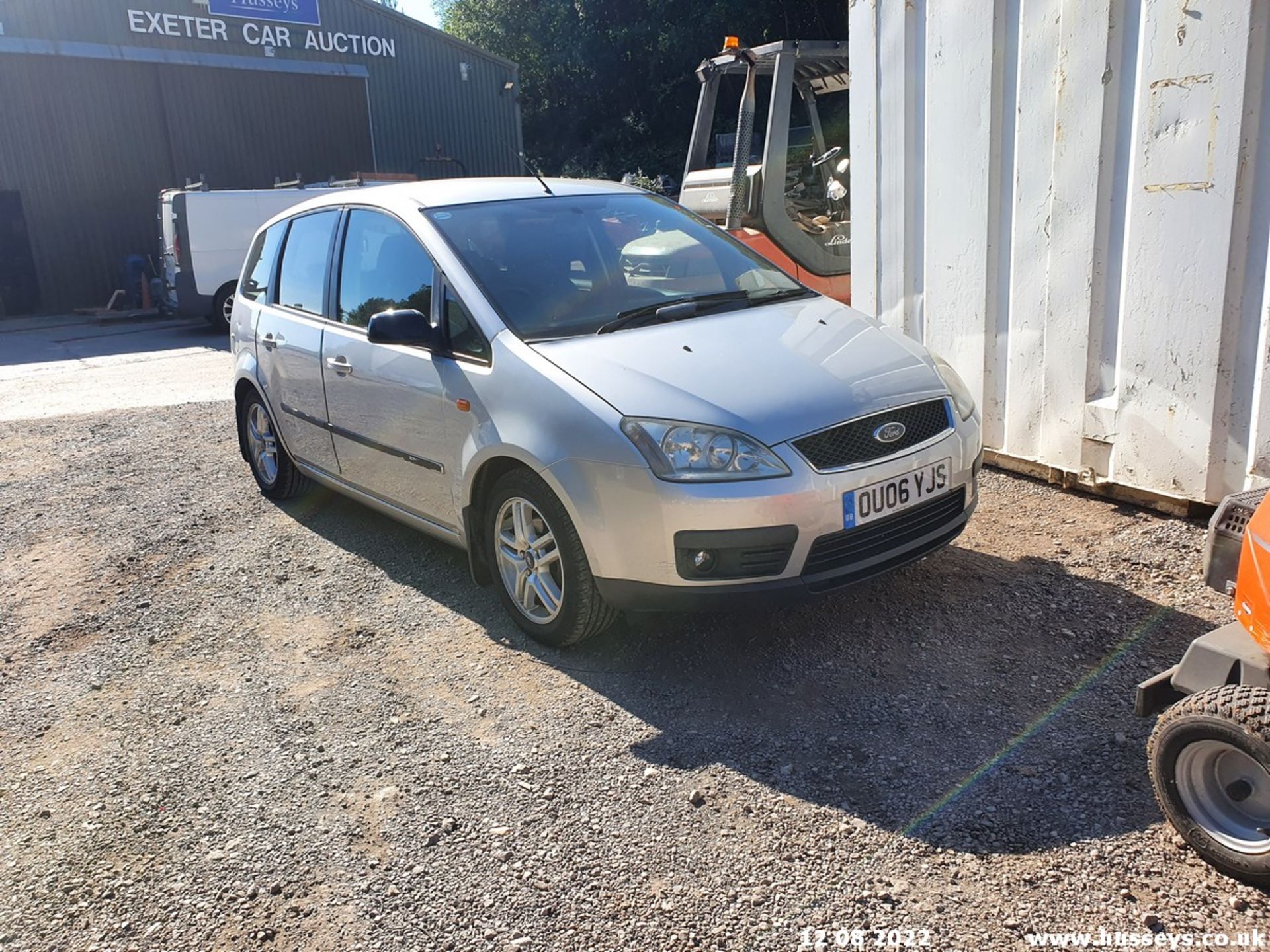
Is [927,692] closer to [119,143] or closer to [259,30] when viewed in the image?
[119,143]

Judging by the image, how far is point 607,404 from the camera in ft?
11.4

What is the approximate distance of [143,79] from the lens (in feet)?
65.2

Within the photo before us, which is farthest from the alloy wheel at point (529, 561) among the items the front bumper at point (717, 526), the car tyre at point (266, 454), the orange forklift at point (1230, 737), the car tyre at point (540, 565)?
the car tyre at point (266, 454)

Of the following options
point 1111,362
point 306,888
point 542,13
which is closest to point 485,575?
point 306,888

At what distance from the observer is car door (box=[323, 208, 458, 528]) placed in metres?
4.29

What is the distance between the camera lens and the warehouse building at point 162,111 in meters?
19.0

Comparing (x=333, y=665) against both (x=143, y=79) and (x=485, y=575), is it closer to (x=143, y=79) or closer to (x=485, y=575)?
(x=485, y=575)

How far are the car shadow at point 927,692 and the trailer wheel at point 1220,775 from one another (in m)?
0.20

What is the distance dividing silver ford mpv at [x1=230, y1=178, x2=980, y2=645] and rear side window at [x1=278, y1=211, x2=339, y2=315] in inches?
1.0

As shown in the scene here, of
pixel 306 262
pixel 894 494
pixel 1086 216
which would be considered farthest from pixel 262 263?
pixel 1086 216

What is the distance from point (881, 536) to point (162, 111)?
68.2ft

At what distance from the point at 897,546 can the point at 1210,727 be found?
1.35 metres
